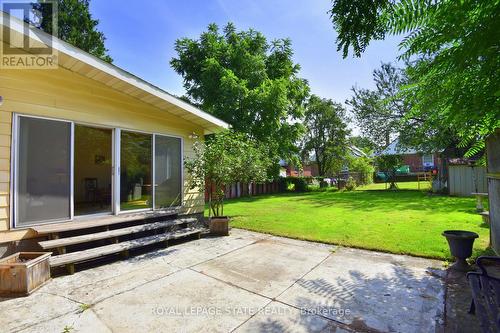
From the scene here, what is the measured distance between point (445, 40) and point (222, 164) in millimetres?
5141

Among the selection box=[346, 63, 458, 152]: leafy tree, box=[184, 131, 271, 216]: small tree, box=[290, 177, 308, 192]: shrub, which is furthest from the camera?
box=[290, 177, 308, 192]: shrub

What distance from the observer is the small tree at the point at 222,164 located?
6.58 metres

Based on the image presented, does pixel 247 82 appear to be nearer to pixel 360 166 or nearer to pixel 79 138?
pixel 79 138

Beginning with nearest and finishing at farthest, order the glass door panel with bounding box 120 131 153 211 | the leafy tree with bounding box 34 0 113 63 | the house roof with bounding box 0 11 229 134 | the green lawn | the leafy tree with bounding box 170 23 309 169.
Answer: the house roof with bounding box 0 11 229 134 → the green lawn → the glass door panel with bounding box 120 131 153 211 → the leafy tree with bounding box 170 23 309 169 → the leafy tree with bounding box 34 0 113 63

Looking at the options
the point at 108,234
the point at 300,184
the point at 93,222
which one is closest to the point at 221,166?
the point at 108,234

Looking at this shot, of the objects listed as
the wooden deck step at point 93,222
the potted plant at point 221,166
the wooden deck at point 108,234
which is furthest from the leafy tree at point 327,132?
the wooden deck step at point 93,222

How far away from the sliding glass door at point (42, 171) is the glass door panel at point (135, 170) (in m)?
1.19

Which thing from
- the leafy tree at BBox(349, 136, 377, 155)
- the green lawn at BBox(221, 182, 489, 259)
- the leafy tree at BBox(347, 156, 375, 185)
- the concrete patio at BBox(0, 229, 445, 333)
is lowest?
the concrete patio at BBox(0, 229, 445, 333)

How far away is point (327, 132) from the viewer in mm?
25469

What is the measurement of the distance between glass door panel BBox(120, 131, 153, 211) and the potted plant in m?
1.00

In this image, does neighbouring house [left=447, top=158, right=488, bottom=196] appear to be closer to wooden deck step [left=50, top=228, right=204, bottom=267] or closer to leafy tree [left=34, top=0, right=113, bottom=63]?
wooden deck step [left=50, top=228, right=204, bottom=267]

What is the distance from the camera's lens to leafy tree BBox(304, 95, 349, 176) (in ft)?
81.6

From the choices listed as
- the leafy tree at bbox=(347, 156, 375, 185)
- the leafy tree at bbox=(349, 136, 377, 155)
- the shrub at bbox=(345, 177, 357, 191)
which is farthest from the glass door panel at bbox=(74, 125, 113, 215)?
the leafy tree at bbox=(347, 156, 375, 185)

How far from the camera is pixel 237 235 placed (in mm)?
6723
